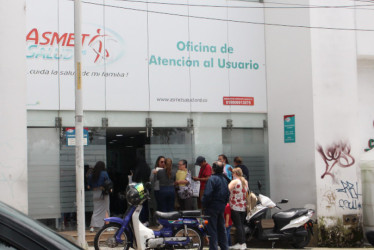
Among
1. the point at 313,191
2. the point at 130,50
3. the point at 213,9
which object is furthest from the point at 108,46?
the point at 313,191

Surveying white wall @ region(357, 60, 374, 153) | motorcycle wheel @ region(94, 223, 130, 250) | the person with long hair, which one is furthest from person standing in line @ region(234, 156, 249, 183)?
motorcycle wheel @ region(94, 223, 130, 250)

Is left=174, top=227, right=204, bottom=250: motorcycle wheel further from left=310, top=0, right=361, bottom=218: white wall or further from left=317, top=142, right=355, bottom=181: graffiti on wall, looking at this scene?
left=317, top=142, right=355, bottom=181: graffiti on wall

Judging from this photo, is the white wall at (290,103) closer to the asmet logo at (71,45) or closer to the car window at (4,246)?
the asmet logo at (71,45)

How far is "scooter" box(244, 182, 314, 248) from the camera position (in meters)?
13.0

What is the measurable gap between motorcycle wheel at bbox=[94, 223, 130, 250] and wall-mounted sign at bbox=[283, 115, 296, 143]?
6.60 meters

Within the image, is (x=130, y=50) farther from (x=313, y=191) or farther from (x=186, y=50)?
(x=313, y=191)

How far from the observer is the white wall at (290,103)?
15281 millimetres

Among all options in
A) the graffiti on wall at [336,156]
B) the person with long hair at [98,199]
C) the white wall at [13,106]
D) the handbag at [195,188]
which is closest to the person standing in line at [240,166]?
the handbag at [195,188]

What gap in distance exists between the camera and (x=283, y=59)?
631 inches

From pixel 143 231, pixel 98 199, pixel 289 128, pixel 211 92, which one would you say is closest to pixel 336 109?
pixel 289 128

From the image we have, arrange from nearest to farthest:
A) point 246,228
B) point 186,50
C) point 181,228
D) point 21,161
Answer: point 181,228 → point 21,161 → point 246,228 → point 186,50

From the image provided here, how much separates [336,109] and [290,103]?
119 centimetres

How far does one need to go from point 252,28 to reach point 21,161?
7646 mm

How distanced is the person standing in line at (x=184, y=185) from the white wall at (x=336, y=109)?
11.0 feet
